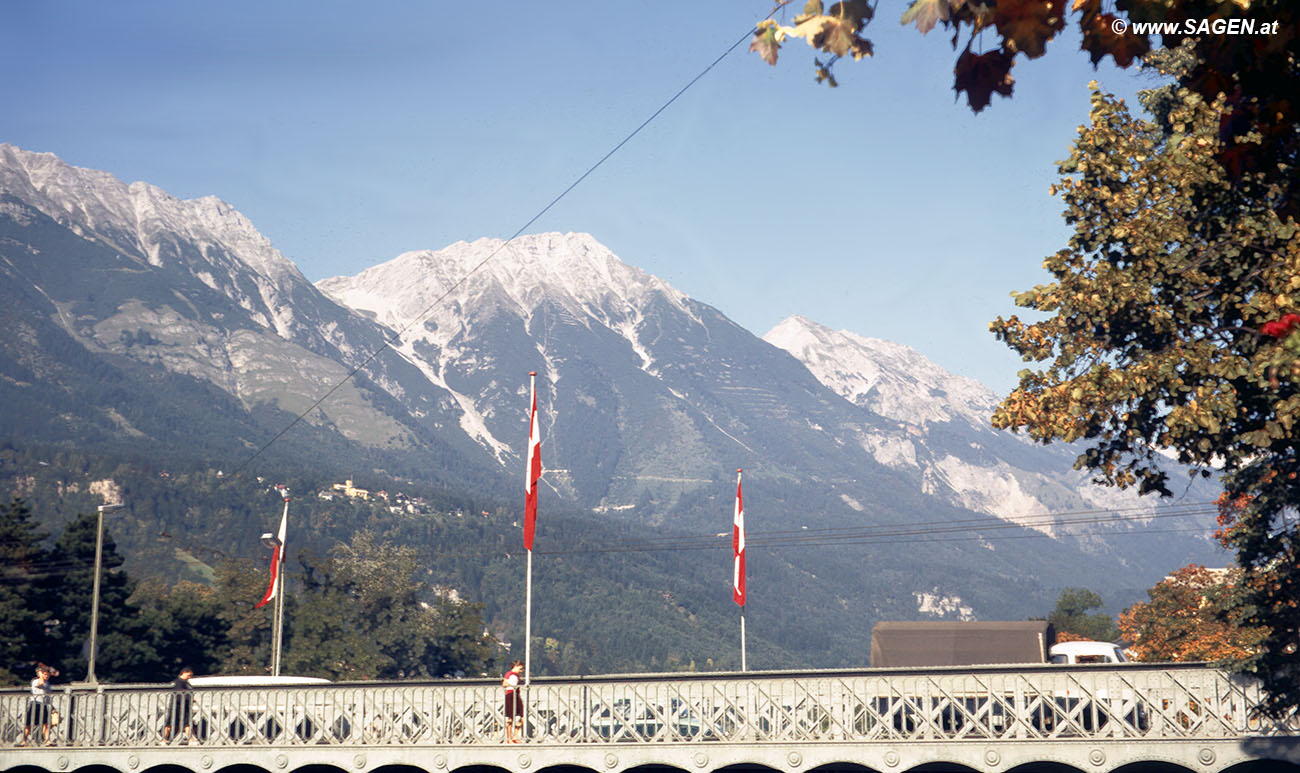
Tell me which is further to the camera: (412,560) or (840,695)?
(412,560)

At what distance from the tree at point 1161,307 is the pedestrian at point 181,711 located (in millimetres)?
28563

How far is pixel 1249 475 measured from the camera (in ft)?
120

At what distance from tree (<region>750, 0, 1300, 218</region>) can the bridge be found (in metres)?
28.6

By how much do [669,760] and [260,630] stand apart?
80405 millimetres

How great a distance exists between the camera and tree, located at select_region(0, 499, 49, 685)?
76.1 meters

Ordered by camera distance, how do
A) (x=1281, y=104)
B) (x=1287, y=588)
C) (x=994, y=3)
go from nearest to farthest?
(x=994, y=3), (x=1281, y=104), (x=1287, y=588)

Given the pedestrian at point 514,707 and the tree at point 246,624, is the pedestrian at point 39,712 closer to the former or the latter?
the pedestrian at point 514,707

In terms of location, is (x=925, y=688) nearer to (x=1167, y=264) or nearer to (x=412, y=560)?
(x=1167, y=264)

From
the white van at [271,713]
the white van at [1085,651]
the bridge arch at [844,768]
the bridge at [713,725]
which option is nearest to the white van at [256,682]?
the bridge at [713,725]

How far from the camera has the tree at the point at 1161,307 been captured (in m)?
20.8

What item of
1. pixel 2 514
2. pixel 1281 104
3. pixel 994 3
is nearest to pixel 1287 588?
pixel 1281 104

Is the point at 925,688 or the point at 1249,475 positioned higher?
the point at 1249,475

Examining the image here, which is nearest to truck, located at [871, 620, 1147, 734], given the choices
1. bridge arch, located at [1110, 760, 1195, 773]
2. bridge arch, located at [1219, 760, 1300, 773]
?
bridge arch, located at [1110, 760, 1195, 773]

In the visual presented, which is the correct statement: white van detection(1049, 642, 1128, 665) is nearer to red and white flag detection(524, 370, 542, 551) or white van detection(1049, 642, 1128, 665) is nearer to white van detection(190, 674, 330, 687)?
red and white flag detection(524, 370, 542, 551)
